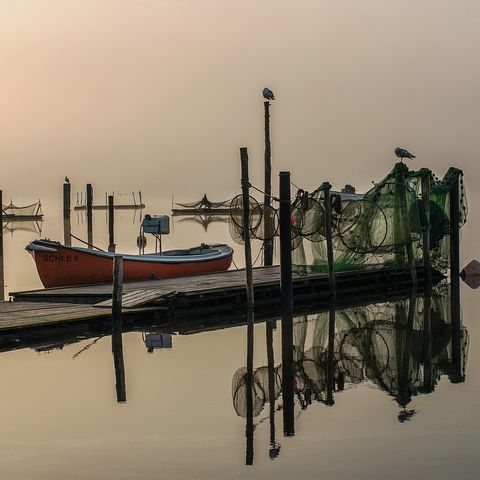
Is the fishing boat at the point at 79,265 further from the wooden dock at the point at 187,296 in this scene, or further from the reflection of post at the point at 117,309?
the reflection of post at the point at 117,309

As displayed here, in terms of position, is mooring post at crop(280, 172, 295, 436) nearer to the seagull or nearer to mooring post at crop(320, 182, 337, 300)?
mooring post at crop(320, 182, 337, 300)

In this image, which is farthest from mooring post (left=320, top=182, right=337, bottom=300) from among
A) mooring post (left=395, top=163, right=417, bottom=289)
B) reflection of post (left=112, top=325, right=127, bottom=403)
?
reflection of post (left=112, top=325, right=127, bottom=403)

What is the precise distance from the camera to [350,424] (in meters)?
13.2

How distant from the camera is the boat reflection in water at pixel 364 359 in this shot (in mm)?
14961

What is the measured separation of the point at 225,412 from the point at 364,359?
5227 mm

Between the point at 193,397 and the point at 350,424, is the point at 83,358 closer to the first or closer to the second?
the point at 193,397

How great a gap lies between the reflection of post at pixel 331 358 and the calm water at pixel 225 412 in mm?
137

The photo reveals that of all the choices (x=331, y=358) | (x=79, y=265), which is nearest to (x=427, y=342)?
(x=331, y=358)

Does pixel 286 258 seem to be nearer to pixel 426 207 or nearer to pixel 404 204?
pixel 404 204

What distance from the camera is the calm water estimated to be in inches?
445

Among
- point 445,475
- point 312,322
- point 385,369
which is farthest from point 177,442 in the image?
point 312,322

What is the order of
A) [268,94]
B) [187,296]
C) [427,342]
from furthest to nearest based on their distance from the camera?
1. [268,94]
2. [187,296]
3. [427,342]

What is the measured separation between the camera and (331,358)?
18578 millimetres

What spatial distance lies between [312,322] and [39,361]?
8.10 meters
